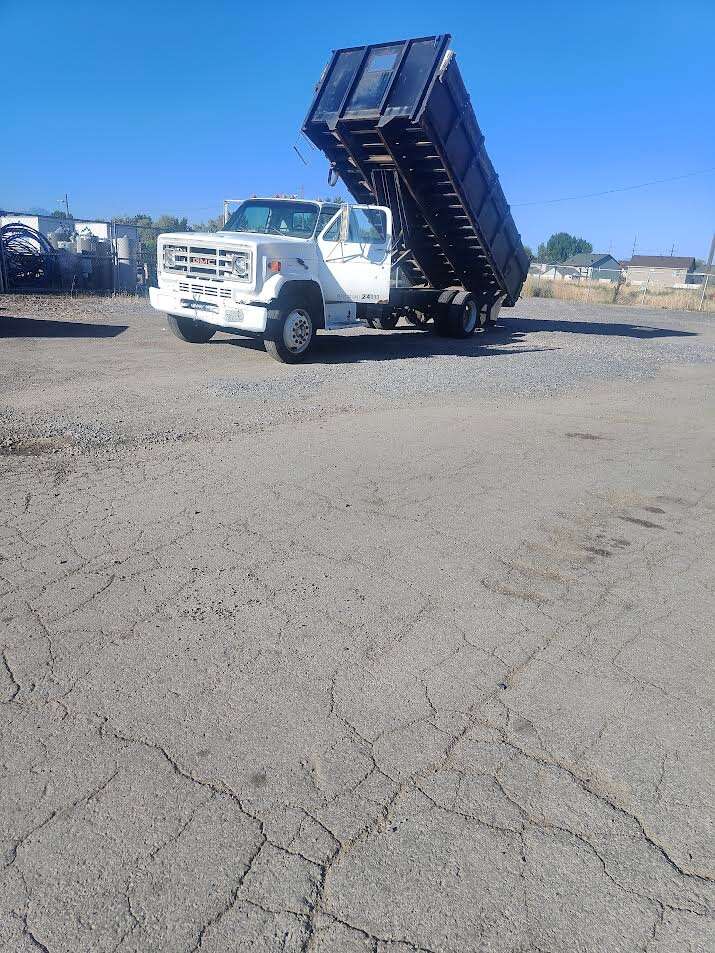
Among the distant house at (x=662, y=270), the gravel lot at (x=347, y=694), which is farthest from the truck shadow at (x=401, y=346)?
the distant house at (x=662, y=270)

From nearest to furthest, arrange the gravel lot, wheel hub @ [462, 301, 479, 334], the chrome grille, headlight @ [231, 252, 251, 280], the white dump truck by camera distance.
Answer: the gravel lot < headlight @ [231, 252, 251, 280] < the chrome grille < the white dump truck < wheel hub @ [462, 301, 479, 334]

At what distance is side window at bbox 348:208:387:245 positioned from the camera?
12289 mm

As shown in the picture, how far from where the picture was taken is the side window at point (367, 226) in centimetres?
1229

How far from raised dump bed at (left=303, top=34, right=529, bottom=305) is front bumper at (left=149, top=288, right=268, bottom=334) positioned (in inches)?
169

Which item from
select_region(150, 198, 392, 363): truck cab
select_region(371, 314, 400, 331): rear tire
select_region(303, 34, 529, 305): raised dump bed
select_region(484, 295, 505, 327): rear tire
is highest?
select_region(303, 34, 529, 305): raised dump bed

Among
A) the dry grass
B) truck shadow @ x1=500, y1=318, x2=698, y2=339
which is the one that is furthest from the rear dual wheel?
the dry grass

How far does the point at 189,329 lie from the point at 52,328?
3.50 metres

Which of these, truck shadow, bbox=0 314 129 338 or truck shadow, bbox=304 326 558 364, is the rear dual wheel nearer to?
truck shadow, bbox=304 326 558 364

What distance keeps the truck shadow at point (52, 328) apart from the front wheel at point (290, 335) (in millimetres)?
4170

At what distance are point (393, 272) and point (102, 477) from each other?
10568 millimetres

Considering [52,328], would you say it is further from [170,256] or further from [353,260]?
[353,260]

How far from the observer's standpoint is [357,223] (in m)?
12.4

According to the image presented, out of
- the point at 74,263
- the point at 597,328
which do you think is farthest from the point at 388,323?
the point at 74,263

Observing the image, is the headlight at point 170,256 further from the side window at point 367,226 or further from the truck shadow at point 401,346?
the side window at point 367,226
